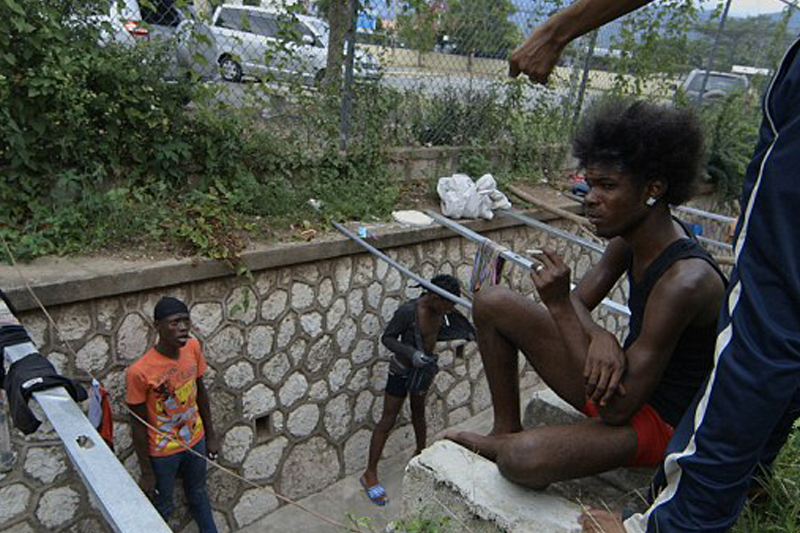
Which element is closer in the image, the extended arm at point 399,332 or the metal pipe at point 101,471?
the metal pipe at point 101,471

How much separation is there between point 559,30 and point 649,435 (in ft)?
4.24

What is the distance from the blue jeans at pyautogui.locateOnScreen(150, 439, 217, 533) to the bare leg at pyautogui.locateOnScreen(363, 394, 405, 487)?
1221 mm

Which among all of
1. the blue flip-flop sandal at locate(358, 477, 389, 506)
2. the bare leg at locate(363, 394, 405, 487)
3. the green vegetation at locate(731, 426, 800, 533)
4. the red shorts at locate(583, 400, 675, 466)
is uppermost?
the red shorts at locate(583, 400, 675, 466)

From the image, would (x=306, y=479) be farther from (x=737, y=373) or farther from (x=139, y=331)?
(x=737, y=373)

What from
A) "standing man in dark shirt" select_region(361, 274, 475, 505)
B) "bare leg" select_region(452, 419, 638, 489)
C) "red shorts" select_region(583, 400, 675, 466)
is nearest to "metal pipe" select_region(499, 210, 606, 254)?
"standing man in dark shirt" select_region(361, 274, 475, 505)

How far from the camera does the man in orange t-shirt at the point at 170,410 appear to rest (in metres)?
3.47

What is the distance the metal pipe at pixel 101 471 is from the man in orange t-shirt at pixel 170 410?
5.97 ft

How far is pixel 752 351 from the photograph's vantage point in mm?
1379

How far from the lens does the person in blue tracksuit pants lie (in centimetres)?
134

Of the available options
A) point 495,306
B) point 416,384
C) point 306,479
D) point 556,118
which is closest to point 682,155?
point 495,306

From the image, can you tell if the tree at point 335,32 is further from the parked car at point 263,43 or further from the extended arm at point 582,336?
the extended arm at point 582,336

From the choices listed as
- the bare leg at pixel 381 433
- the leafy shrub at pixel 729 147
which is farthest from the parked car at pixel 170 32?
the leafy shrub at pixel 729 147

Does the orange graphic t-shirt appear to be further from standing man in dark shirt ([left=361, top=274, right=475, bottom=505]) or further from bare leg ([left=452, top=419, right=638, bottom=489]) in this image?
bare leg ([left=452, top=419, right=638, bottom=489])

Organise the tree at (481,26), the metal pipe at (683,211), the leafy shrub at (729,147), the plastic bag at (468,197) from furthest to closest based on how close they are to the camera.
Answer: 1. the leafy shrub at (729,147)
2. the tree at (481,26)
3. the plastic bag at (468,197)
4. the metal pipe at (683,211)
